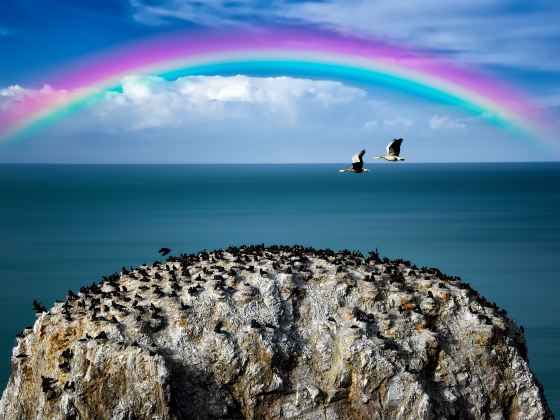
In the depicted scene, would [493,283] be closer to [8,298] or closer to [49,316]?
[8,298]

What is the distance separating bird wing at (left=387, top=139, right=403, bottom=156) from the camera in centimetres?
3061

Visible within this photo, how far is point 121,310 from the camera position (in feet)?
89.8

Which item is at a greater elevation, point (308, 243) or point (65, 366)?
point (65, 366)

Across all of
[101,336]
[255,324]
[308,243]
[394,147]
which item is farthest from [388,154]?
[308,243]

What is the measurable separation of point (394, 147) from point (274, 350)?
437 inches

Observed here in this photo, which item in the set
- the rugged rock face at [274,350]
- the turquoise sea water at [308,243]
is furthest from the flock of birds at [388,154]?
the turquoise sea water at [308,243]

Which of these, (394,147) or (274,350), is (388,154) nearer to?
(394,147)

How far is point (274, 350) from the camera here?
26.1 meters

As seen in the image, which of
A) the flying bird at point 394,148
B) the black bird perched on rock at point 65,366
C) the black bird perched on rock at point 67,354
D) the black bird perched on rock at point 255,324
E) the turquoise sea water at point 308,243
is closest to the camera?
the black bird perched on rock at point 65,366

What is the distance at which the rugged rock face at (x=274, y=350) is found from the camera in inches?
986

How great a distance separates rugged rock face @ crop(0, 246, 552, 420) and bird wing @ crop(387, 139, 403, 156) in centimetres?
549

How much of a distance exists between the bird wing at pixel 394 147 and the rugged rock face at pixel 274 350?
216 inches

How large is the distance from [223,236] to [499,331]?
124 metres

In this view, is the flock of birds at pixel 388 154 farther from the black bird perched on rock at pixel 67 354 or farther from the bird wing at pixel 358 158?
the black bird perched on rock at pixel 67 354
